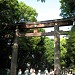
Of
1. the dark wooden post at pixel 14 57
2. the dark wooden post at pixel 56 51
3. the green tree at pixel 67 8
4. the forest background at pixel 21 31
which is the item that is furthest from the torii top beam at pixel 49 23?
the green tree at pixel 67 8

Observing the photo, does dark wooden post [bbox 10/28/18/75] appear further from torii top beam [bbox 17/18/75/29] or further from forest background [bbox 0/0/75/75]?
torii top beam [bbox 17/18/75/29]

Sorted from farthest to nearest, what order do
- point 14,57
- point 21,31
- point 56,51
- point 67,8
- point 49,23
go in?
point 21,31 → point 14,57 → point 49,23 → point 56,51 → point 67,8

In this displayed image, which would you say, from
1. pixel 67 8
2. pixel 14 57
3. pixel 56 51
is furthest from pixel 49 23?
pixel 67 8

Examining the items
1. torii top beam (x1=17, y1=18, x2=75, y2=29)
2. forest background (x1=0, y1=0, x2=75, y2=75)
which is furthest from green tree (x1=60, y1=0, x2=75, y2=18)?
torii top beam (x1=17, y1=18, x2=75, y2=29)

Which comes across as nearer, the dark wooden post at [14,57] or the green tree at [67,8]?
the green tree at [67,8]

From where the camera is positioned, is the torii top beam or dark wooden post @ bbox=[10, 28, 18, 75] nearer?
the torii top beam

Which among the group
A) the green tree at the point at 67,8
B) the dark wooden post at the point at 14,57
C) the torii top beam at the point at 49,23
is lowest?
the dark wooden post at the point at 14,57

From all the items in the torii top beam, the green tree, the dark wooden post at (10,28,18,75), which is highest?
the green tree

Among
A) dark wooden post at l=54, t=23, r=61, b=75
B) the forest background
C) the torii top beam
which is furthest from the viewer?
the torii top beam

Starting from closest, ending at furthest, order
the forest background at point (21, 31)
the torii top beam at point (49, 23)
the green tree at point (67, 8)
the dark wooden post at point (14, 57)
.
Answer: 1. the green tree at point (67, 8)
2. the forest background at point (21, 31)
3. the torii top beam at point (49, 23)
4. the dark wooden post at point (14, 57)

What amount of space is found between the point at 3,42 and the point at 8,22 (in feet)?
8.72

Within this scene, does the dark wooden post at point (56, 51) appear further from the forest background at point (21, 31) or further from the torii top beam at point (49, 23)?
the forest background at point (21, 31)

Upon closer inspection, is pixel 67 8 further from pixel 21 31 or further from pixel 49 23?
pixel 21 31

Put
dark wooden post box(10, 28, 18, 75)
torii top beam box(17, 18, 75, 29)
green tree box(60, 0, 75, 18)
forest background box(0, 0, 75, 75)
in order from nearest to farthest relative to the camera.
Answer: green tree box(60, 0, 75, 18)
forest background box(0, 0, 75, 75)
torii top beam box(17, 18, 75, 29)
dark wooden post box(10, 28, 18, 75)
